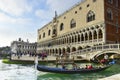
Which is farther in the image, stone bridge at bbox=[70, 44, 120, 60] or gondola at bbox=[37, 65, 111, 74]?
stone bridge at bbox=[70, 44, 120, 60]

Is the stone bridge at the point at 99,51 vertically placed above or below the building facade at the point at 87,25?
below

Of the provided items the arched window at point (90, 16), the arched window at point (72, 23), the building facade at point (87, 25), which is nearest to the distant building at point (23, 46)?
the building facade at point (87, 25)

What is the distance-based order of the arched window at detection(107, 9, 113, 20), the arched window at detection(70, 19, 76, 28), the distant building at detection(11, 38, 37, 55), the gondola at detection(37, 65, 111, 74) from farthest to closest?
the distant building at detection(11, 38, 37, 55) → the arched window at detection(70, 19, 76, 28) → the arched window at detection(107, 9, 113, 20) → the gondola at detection(37, 65, 111, 74)

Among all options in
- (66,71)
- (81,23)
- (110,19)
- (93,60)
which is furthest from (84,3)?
(66,71)

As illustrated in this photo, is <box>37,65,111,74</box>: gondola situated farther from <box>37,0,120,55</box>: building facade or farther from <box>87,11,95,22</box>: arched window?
<box>87,11,95,22</box>: arched window

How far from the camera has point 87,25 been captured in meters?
33.9

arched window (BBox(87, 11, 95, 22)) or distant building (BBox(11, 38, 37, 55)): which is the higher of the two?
arched window (BBox(87, 11, 95, 22))

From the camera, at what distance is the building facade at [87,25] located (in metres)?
30.6

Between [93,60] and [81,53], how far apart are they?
10.2 feet

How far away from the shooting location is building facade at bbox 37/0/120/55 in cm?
3058

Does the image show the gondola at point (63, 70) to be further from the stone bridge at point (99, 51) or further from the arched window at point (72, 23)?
the arched window at point (72, 23)

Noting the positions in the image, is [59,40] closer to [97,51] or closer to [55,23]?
[55,23]

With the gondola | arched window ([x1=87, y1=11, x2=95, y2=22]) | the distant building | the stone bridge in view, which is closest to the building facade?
arched window ([x1=87, y1=11, x2=95, y2=22])

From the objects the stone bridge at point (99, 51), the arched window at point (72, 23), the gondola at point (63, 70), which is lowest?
the gondola at point (63, 70)
